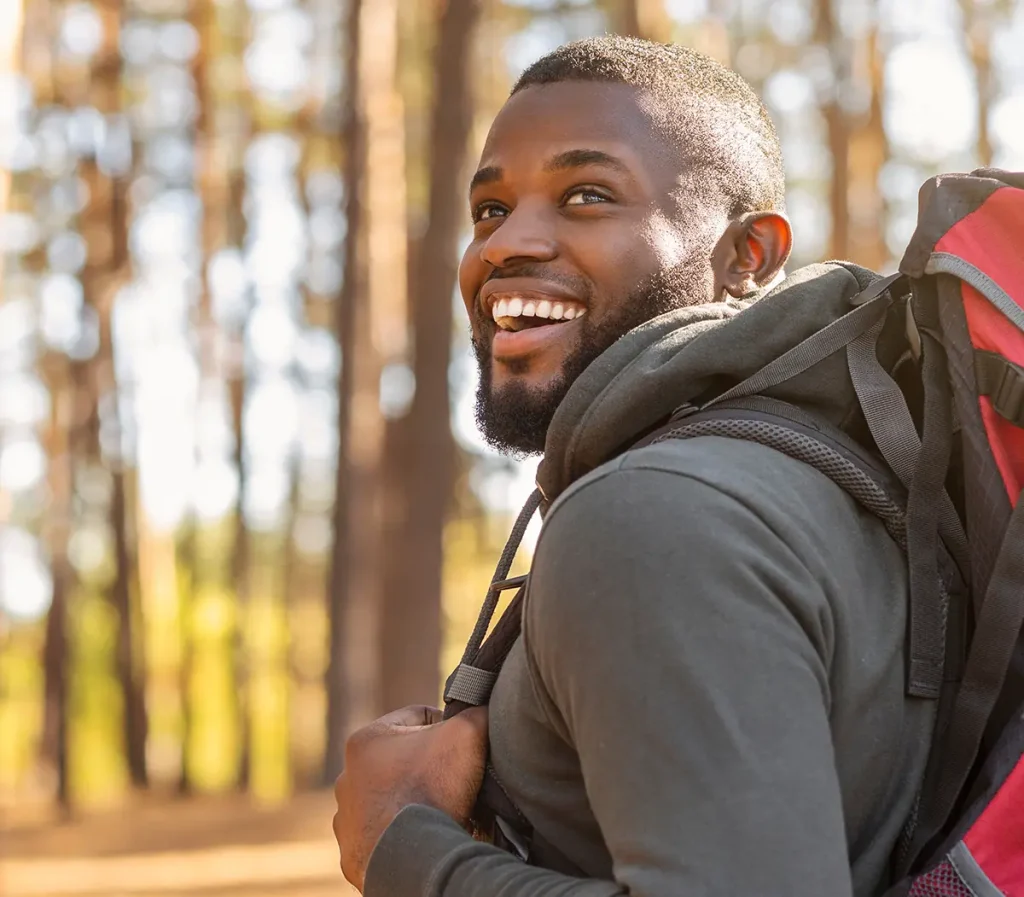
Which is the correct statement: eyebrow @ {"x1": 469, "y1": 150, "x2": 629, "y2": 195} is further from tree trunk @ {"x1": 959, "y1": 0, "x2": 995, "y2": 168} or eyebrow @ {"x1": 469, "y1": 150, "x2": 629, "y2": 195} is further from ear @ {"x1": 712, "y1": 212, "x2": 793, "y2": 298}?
tree trunk @ {"x1": 959, "y1": 0, "x2": 995, "y2": 168}

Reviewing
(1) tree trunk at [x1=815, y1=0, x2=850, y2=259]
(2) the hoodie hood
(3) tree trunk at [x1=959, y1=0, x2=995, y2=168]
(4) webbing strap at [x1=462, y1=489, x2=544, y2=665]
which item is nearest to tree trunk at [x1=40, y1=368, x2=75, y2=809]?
(1) tree trunk at [x1=815, y1=0, x2=850, y2=259]

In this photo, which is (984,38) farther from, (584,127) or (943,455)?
(943,455)

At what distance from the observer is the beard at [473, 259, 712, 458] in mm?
2125

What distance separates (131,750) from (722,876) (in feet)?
74.9

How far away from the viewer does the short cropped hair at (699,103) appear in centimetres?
224

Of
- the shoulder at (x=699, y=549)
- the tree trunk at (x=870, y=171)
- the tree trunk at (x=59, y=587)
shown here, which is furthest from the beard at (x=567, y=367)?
the tree trunk at (x=59, y=587)

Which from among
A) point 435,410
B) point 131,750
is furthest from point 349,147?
point 131,750

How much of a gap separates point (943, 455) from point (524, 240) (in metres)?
0.81

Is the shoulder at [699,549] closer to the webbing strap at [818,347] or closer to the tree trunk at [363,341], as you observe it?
the webbing strap at [818,347]

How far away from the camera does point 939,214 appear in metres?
1.66

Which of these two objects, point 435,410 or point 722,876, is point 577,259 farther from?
point 435,410

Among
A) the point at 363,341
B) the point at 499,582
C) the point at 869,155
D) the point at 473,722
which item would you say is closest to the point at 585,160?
the point at 499,582

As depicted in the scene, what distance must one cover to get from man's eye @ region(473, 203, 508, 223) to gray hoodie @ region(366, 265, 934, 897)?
60 centimetres

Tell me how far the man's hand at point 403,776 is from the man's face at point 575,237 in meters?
0.57
